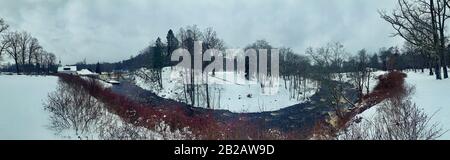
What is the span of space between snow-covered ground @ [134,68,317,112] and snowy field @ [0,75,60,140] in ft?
83.4

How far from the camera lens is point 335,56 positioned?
55.0 metres

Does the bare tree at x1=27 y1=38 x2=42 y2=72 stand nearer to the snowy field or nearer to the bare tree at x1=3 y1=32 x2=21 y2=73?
the bare tree at x1=3 y1=32 x2=21 y2=73

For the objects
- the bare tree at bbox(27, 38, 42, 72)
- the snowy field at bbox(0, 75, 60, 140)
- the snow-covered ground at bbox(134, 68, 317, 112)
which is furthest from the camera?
the bare tree at bbox(27, 38, 42, 72)

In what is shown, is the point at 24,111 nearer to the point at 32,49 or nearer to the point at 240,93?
the point at 240,93

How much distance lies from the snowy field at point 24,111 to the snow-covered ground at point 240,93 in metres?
25.4

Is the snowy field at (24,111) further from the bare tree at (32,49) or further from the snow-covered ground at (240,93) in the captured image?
the bare tree at (32,49)

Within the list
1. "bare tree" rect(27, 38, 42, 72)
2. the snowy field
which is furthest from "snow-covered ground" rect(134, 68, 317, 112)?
the snowy field

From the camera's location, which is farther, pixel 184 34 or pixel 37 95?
pixel 184 34

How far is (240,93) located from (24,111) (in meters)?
39.9

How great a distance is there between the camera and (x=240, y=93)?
55375mm

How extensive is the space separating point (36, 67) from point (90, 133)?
6501 cm

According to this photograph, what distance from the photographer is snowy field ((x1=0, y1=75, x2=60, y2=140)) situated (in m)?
13.4
